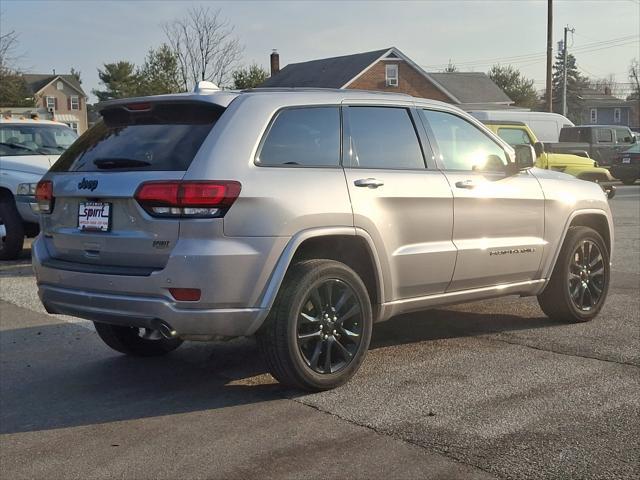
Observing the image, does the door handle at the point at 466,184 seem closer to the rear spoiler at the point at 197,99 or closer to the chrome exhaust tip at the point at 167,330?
the rear spoiler at the point at 197,99

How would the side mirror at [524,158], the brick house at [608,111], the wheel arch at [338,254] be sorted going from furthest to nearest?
the brick house at [608,111] < the side mirror at [524,158] < the wheel arch at [338,254]

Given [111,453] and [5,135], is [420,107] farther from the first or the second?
[5,135]

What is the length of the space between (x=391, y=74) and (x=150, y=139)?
47.0m

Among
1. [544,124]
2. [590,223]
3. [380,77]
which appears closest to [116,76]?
[380,77]

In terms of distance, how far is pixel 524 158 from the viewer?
6102 mm

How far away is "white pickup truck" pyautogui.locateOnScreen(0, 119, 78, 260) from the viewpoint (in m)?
11.0

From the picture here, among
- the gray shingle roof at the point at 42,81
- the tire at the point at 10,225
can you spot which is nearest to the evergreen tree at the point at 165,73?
the tire at the point at 10,225

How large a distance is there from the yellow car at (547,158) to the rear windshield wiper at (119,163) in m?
10.9

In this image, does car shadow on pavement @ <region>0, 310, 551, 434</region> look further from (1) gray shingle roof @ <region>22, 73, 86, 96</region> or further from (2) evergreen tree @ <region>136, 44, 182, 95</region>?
(1) gray shingle roof @ <region>22, 73, 86, 96</region>

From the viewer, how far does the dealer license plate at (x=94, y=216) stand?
15.2ft

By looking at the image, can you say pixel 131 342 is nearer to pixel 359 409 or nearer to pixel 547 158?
pixel 359 409

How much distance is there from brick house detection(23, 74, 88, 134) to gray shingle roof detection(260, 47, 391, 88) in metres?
36.0

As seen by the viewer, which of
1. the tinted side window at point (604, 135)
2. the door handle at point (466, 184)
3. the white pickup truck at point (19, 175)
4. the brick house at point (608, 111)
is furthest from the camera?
the brick house at point (608, 111)

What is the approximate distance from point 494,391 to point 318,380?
1.04 metres
